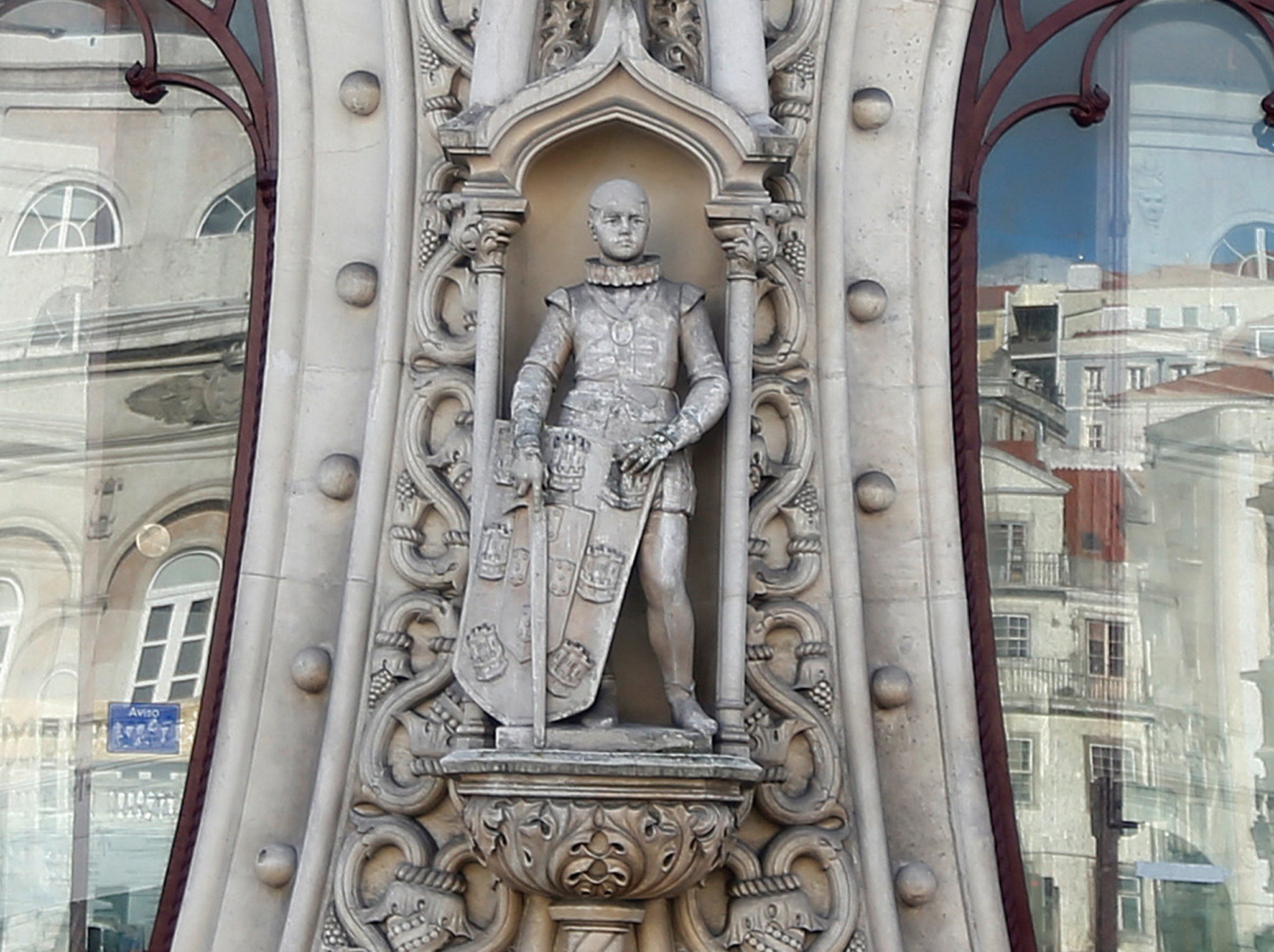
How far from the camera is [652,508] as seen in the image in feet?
29.7

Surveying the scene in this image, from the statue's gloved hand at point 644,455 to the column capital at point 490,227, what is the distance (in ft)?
2.54

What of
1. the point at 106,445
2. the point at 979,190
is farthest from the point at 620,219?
the point at 106,445

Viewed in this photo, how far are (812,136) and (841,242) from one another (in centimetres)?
36

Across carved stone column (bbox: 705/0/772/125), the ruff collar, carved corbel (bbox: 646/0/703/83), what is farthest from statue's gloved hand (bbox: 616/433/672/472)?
carved corbel (bbox: 646/0/703/83)

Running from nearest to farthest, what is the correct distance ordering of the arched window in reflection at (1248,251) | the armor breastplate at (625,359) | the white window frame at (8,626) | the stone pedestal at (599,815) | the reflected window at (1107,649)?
the stone pedestal at (599,815), the armor breastplate at (625,359), the reflected window at (1107,649), the white window frame at (8,626), the arched window in reflection at (1248,251)

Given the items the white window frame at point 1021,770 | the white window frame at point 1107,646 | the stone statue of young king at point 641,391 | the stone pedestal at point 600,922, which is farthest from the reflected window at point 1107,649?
the stone pedestal at point 600,922

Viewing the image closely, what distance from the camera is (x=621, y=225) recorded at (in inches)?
362

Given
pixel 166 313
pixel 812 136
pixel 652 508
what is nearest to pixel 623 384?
pixel 652 508

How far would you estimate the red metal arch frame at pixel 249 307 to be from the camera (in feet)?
31.7

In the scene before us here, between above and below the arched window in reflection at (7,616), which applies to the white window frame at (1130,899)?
below

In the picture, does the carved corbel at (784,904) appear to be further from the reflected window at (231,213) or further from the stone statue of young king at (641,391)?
the reflected window at (231,213)

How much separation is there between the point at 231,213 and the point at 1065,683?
3189 millimetres

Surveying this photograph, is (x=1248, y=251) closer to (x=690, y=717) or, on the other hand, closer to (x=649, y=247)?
(x=649, y=247)

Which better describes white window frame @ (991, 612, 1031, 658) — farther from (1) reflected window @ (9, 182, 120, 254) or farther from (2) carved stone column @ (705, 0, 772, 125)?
(1) reflected window @ (9, 182, 120, 254)
